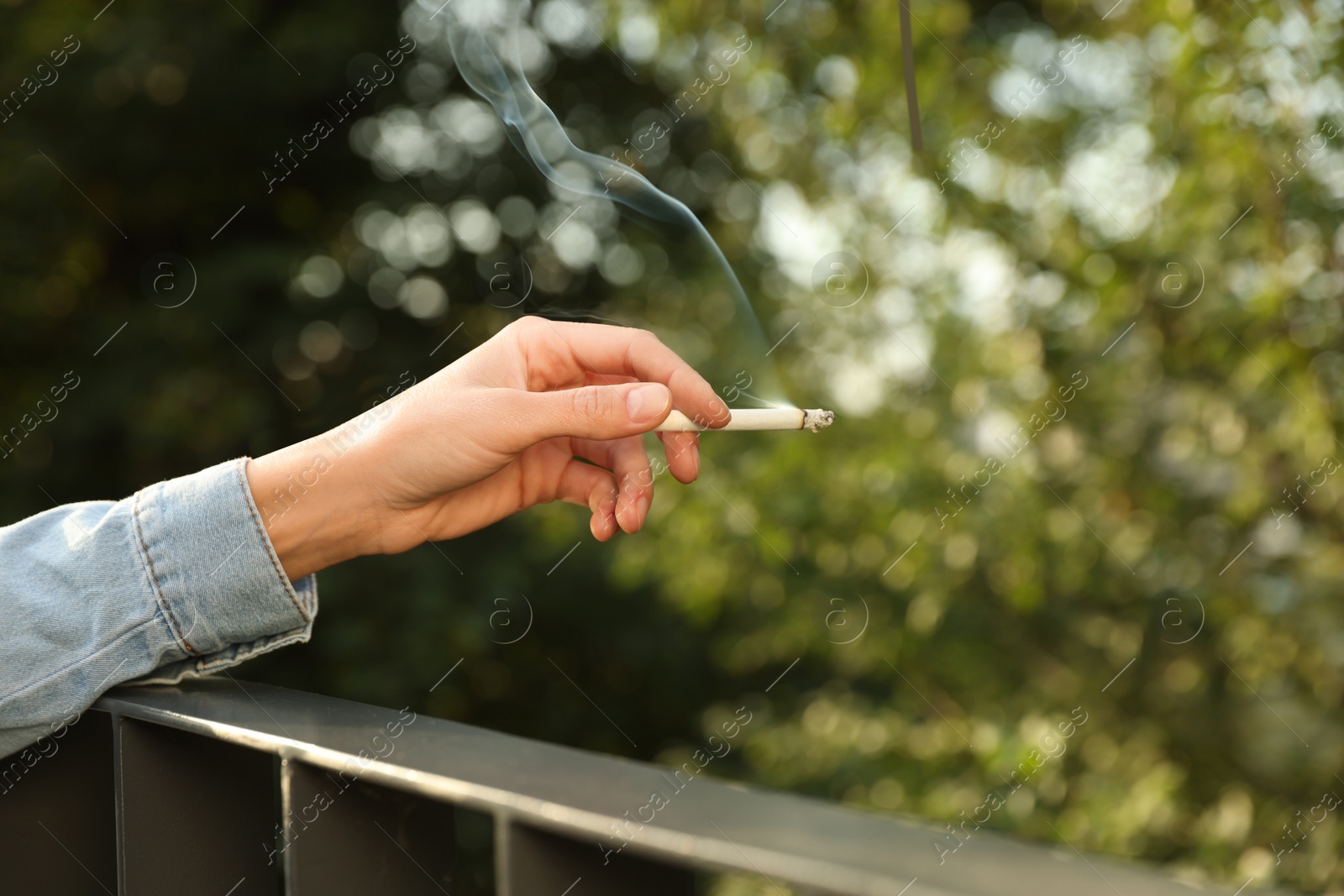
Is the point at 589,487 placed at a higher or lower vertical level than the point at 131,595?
lower

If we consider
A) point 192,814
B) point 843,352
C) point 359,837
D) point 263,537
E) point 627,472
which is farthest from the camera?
point 843,352

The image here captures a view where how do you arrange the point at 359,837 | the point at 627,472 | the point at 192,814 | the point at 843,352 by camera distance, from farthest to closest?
the point at 843,352 → the point at 627,472 → the point at 192,814 → the point at 359,837

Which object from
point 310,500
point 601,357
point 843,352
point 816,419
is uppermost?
point 310,500

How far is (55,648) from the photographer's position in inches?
31.1

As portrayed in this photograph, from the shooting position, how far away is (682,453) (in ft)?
3.29

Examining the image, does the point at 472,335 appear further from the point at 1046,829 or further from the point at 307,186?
the point at 1046,829

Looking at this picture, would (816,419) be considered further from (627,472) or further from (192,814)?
(192,814)

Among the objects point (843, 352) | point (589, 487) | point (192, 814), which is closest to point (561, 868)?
point (192, 814)

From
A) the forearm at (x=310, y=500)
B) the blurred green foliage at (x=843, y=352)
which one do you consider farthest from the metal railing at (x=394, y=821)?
the blurred green foliage at (x=843, y=352)

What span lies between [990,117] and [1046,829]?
1506 mm

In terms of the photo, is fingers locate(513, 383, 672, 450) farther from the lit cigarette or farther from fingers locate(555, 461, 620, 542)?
fingers locate(555, 461, 620, 542)

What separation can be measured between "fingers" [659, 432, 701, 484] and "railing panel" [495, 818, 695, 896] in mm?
542

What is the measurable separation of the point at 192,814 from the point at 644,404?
44 centimetres

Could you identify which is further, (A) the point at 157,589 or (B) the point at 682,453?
(B) the point at 682,453
